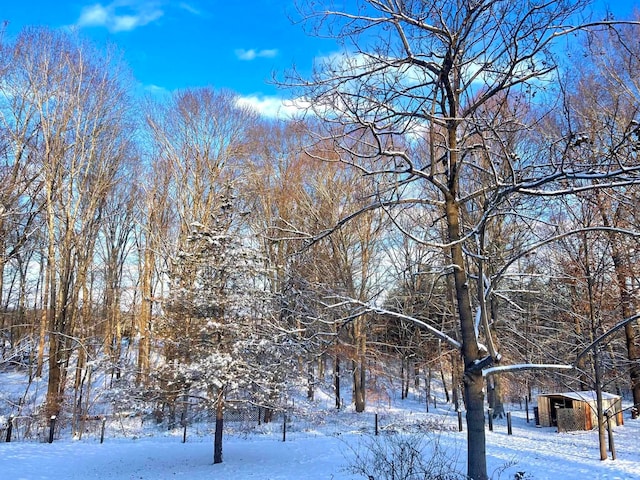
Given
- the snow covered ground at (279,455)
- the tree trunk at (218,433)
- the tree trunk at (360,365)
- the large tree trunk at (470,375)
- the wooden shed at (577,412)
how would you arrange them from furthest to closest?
the tree trunk at (360,365) < the wooden shed at (577,412) < the tree trunk at (218,433) < the snow covered ground at (279,455) < the large tree trunk at (470,375)

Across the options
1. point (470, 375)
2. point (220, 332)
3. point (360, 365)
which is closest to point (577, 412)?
point (360, 365)

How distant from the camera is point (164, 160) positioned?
63.4ft

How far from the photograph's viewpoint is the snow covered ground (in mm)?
9570

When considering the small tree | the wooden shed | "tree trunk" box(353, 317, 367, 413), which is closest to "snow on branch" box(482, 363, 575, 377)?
the small tree

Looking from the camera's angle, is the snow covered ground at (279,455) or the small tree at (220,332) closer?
the snow covered ground at (279,455)

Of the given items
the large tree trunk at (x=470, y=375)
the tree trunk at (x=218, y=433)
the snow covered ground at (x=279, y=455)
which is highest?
the large tree trunk at (x=470, y=375)

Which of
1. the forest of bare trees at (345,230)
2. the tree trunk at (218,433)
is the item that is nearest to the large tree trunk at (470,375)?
the forest of bare trees at (345,230)

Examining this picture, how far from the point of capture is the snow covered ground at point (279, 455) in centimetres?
957

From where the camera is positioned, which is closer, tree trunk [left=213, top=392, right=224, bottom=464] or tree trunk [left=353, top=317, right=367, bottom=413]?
→ tree trunk [left=213, top=392, right=224, bottom=464]

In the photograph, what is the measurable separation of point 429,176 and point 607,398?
15268 millimetres

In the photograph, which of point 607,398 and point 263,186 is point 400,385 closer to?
point 607,398

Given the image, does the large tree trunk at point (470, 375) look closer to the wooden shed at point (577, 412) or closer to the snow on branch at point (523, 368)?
the snow on branch at point (523, 368)

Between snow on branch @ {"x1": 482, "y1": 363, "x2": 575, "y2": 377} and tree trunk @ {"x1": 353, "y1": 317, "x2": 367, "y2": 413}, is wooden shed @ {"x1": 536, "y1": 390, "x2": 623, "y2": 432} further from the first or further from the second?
snow on branch @ {"x1": 482, "y1": 363, "x2": 575, "y2": 377}

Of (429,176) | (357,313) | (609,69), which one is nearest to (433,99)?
(429,176)
